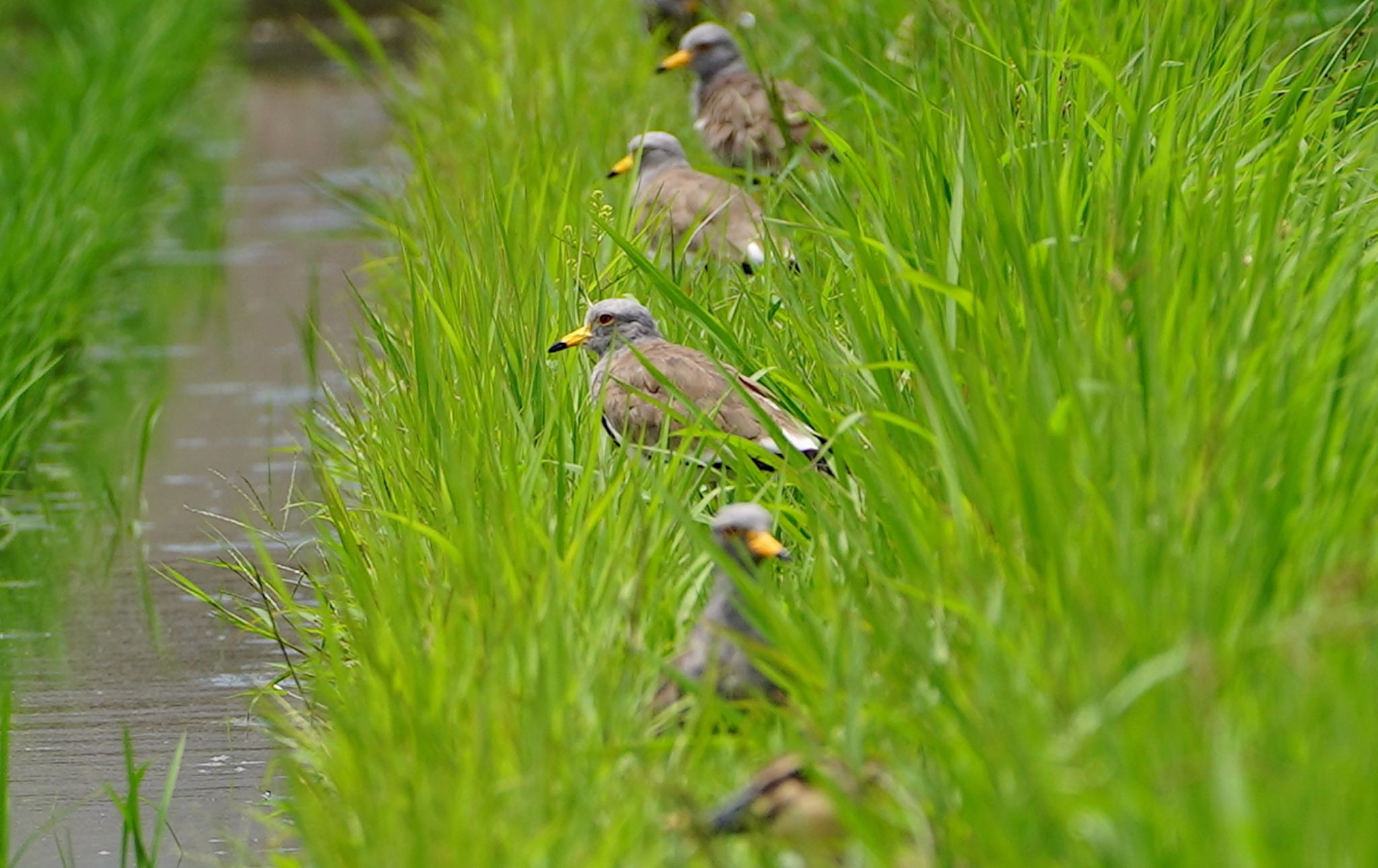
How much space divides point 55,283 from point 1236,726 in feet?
18.0

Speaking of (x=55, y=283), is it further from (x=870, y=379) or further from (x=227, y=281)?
(x=870, y=379)

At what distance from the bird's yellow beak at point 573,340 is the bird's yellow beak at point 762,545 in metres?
1.69

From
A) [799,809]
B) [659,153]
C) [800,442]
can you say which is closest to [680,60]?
[659,153]

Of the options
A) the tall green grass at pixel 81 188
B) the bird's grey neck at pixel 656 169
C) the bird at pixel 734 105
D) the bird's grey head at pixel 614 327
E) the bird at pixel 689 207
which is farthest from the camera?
the bird at pixel 734 105

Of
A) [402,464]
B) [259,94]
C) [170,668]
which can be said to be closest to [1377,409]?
[402,464]

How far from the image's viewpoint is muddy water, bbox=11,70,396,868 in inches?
173

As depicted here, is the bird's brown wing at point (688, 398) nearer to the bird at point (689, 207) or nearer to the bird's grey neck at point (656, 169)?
the bird at point (689, 207)

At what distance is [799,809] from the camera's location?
3062 mm

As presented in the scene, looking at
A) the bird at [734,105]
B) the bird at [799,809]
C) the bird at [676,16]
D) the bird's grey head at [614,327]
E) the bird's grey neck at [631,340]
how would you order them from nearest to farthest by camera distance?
the bird at [799,809]
the bird's grey neck at [631,340]
the bird's grey head at [614,327]
the bird at [734,105]
the bird at [676,16]

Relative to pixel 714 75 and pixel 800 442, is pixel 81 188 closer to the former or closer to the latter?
pixel 714 75

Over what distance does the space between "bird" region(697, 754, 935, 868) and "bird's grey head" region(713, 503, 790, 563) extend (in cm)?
69

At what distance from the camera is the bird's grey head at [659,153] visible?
24.6ft

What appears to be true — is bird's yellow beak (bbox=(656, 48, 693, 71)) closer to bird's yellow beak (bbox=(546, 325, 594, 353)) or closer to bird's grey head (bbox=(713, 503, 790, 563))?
bird's yellow beak (bbox=(546, 325, 594, 353))

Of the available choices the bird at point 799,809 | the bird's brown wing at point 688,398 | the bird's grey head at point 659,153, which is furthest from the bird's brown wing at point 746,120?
the bird at point 799,809
